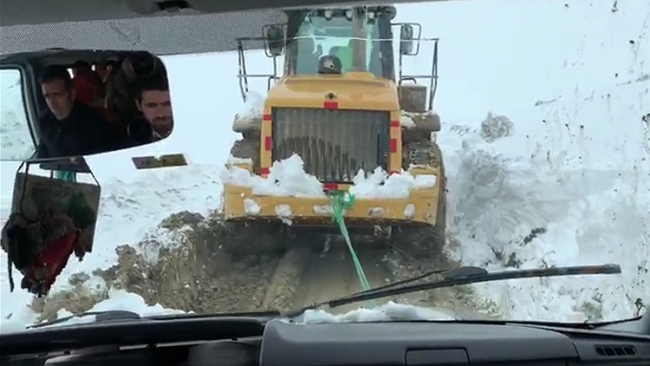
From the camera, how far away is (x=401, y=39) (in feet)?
24.9

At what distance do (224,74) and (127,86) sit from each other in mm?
4833

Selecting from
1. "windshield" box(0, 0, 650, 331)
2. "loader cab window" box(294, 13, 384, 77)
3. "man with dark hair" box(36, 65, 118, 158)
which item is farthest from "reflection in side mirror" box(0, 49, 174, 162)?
"loader cab window" box(294, 13, 384, 77)

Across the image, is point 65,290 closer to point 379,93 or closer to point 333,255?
point 333,255

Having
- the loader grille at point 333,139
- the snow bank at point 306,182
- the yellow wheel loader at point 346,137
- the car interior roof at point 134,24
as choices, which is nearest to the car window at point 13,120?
the car interior roof at point 134,24

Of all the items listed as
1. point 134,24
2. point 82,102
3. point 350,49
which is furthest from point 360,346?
point 350,49

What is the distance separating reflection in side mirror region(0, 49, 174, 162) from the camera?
7.94ft

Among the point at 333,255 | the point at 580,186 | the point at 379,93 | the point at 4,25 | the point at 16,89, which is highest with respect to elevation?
the point at 4,25

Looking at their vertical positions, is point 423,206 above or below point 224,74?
below

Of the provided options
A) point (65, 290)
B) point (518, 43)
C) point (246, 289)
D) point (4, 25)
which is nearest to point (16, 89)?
point (4, 25)

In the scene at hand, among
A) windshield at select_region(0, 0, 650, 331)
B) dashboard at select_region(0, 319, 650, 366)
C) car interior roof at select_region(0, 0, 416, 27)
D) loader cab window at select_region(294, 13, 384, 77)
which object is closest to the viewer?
car interior roof at select_region(0, 0, 416, 27)

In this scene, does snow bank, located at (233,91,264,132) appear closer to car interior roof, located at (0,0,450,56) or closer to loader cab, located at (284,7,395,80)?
loader cab, located at (284,7,395,80)

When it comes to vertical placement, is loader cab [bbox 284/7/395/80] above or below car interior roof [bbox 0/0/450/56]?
below

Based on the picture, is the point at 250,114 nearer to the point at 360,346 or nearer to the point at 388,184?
the point at 388,184

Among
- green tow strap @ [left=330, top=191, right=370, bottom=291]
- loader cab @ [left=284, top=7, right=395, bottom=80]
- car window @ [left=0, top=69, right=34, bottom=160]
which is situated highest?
car window @ [left=0, top=69, right=34, bottom=160]
